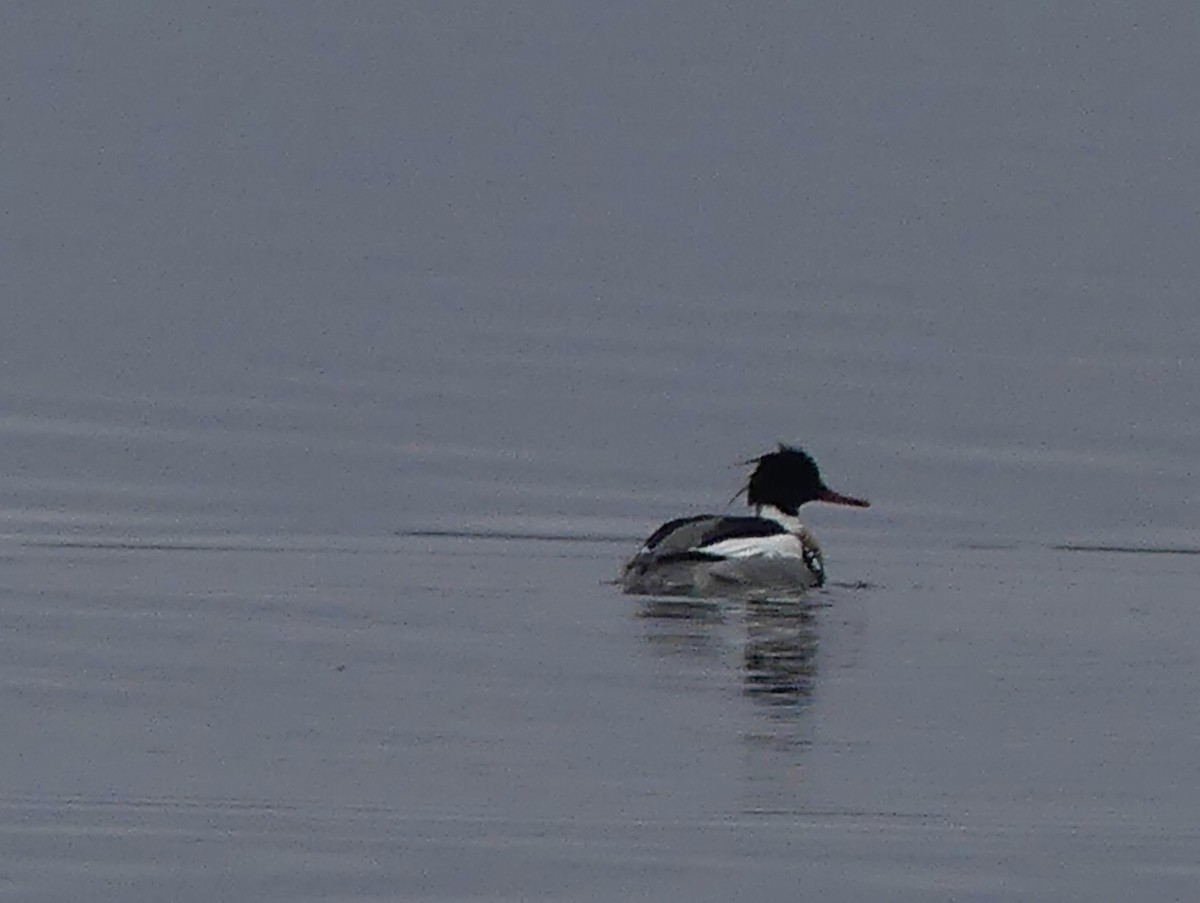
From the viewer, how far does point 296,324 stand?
3042 cm

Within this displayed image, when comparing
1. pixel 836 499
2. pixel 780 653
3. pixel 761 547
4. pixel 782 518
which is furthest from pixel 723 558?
pixel 780 653

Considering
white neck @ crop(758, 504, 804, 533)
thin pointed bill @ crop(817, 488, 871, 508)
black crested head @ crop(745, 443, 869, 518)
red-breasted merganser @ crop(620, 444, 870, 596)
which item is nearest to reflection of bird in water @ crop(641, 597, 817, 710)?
red-breasted merganser @ crop(620, 444, 870, 596)

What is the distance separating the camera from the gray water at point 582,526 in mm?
13977

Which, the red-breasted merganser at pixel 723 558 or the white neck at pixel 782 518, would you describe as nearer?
the red-breasted merganser at pixel 723 558

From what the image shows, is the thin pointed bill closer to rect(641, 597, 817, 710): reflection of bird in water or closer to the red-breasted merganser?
the red-breasted merganser

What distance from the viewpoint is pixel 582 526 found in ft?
69.8

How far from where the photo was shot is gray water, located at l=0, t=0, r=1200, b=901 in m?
14.0

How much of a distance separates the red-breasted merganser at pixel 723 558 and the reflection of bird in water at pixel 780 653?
280 millimetres

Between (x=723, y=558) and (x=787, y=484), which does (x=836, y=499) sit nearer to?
(x=787, y=484)

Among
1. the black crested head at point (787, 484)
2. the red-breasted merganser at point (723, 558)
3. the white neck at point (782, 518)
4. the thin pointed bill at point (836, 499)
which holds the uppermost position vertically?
the black crested head at point (787, 484)

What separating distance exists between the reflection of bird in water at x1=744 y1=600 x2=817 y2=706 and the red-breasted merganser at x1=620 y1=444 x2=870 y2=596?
0.28 m

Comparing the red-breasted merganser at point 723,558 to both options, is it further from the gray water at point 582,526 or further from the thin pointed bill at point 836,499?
the thin pointed bill at point 836,499

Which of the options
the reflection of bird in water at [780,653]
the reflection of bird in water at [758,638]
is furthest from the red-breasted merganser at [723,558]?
the reflection of bird in water at [780,653]

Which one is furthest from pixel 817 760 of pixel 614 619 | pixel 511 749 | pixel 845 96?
pixel 845 96
